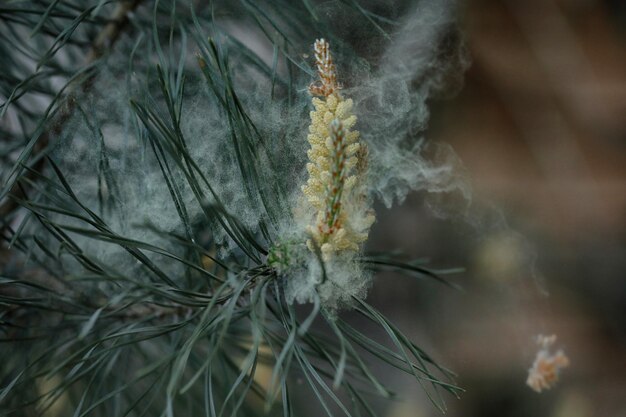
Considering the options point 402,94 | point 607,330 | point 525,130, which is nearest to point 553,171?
point 525,130

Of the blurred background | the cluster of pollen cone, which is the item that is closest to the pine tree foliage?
the cluster of pollen cone

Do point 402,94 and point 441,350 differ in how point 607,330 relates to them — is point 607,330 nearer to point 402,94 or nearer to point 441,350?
point 441,350

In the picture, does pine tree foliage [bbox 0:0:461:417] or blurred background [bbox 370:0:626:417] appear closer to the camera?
pine tree foliage [bbox 0:0:461:417]

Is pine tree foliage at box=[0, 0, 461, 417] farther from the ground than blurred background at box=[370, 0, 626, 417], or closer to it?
closer to it

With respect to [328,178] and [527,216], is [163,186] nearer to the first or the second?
[328,178]

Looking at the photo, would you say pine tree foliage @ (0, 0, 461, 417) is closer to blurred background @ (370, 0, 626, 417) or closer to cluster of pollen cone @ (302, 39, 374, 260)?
cluster of pollen cone @ (302, 39, 374, 260)

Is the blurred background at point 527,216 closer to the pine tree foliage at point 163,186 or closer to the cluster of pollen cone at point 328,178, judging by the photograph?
the pine tree foliage at point 163,186

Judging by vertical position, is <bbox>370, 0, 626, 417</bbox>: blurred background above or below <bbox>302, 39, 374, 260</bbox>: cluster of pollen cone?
above
